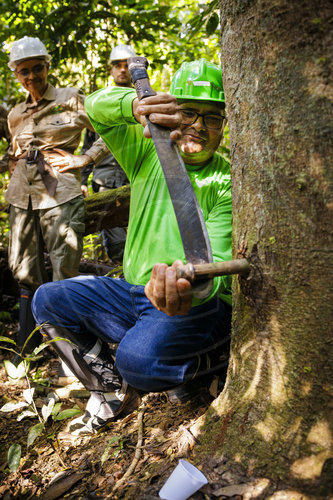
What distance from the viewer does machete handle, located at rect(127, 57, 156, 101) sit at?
210 centimetres

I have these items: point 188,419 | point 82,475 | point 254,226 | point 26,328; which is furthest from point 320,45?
point 26,328

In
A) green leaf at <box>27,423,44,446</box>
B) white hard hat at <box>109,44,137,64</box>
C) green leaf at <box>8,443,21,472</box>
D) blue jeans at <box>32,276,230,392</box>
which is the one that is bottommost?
green leaf at <box>8,443,21,472</box>

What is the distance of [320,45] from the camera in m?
1.45

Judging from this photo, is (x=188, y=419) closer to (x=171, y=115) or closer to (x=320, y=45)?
(x=171, y=115)

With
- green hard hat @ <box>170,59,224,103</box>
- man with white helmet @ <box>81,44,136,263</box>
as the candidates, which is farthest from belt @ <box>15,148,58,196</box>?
green hard hat @ <box>170,59,224,103</box>

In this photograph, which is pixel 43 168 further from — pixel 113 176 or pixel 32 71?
pixel 113 176

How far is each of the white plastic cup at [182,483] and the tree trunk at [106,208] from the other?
341cm

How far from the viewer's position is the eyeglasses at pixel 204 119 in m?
2.49

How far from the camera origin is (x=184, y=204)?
1795 mm

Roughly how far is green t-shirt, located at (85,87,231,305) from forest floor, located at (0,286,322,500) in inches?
29.6

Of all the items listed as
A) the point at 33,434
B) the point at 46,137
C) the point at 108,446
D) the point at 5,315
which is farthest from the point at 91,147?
the point at 108,446

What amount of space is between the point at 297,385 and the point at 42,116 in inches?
152

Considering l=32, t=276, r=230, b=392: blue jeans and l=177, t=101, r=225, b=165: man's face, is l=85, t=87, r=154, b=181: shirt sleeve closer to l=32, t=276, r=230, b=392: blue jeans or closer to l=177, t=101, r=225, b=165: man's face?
l=177, t=101, r=225, b=165: man's face

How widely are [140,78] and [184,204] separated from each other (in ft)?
2.83
